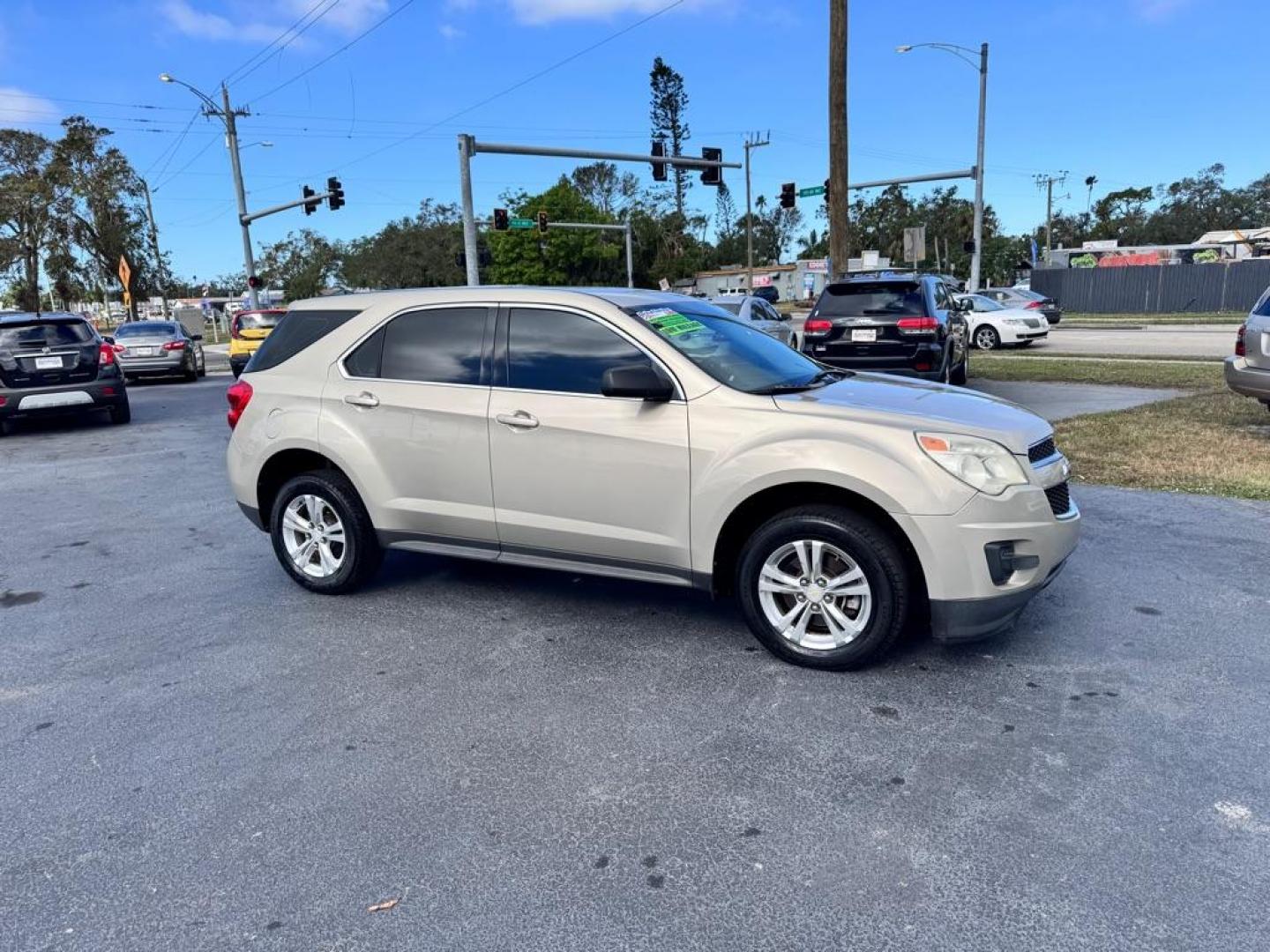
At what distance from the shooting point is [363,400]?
496 centimetres

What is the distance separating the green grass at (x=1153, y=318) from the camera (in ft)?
102

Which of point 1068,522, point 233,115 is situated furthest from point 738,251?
point 1068,522

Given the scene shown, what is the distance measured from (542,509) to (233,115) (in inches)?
1353

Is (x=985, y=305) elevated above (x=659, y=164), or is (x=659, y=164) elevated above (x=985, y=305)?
(x=659, y=164)

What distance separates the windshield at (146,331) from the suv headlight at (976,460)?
20468 millimetres

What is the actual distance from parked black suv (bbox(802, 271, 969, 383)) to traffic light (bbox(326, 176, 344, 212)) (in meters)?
23.3

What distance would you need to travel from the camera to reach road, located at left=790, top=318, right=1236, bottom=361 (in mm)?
19141

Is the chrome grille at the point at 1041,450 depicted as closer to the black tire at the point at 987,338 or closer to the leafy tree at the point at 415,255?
the black tire at the point at 987,338

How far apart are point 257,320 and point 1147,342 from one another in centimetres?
2147

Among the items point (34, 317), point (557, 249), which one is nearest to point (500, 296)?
point (34, 317)

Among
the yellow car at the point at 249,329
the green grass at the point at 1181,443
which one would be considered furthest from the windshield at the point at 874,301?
the yellow car at the point at 249,329

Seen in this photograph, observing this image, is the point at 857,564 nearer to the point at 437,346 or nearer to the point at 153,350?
the point at 437,346

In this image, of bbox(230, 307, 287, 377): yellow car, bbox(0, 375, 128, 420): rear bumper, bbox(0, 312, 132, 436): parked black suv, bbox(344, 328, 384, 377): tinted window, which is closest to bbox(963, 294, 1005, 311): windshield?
bbox(230, 307, 287, 377): yellow car

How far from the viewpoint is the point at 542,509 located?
14.9 feet
